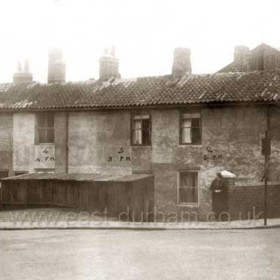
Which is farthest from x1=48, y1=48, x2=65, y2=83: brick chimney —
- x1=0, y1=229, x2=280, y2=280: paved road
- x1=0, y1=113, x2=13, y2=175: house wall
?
x1=0, y1=229, x2=280, y2=280: paved road

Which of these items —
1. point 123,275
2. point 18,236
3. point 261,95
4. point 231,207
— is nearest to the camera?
point 123,275

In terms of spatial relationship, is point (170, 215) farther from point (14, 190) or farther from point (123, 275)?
point (123, 275)

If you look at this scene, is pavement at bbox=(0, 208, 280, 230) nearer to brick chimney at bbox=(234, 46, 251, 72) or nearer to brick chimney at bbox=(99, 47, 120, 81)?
brick chimney at bbox=(99, 47, 120, 81)

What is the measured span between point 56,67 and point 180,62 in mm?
7390

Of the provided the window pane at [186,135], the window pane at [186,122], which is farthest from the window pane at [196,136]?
the window pane at [186,122]

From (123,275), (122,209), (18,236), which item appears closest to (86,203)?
(122,209)

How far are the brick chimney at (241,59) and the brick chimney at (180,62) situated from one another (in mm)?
7287

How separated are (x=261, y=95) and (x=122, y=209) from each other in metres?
7.59

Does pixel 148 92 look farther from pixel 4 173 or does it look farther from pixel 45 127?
pixel 4 173

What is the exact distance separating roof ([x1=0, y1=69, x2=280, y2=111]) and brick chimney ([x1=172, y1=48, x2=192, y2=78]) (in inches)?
14.0

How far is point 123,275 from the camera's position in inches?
412

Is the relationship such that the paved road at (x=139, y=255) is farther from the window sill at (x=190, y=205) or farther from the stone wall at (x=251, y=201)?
the window sill at (x=190, y=205)

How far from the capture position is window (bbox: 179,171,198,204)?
26094 mm

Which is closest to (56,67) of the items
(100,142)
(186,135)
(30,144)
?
(30,144)
